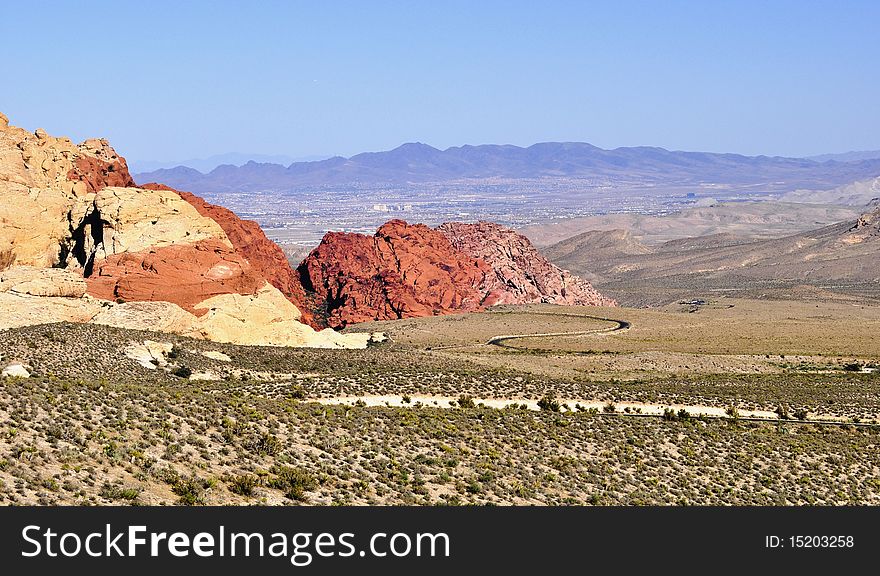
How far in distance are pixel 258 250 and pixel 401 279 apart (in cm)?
1651

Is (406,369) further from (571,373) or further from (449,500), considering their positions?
(449,500)

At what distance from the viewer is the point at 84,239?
59750 mm

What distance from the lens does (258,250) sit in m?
82.8

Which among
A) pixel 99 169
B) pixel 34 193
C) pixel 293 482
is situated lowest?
pixel 293 482

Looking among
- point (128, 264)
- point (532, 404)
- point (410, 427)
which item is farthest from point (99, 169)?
point (410, 427)

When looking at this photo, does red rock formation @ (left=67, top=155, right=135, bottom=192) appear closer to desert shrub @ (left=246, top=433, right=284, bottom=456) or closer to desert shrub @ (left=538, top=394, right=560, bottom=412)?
desert shrub @ (left=538, top=394, right=560, bottom=412)

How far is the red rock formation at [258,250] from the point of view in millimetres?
76750

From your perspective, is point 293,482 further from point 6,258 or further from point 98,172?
point 98,172

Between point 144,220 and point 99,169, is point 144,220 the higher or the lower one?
the lower one

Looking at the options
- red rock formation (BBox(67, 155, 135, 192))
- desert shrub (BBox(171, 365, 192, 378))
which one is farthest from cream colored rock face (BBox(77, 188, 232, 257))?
desert shrub (BBox(171, 365, 192, 378))

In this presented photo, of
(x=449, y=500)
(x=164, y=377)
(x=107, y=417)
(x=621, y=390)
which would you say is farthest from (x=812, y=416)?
(x=107, y=417)

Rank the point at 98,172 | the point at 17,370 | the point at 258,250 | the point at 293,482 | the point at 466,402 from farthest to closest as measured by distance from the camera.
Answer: the point at 258,250 → the point at 98,172 → the point at 466,402 → the point at 17,370 → the point at 293,482

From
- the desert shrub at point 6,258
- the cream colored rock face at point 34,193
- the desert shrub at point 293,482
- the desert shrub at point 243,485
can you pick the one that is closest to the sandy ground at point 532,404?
the desert shrub at point 293,482

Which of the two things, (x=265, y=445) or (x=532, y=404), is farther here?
(x=532, y=404)
